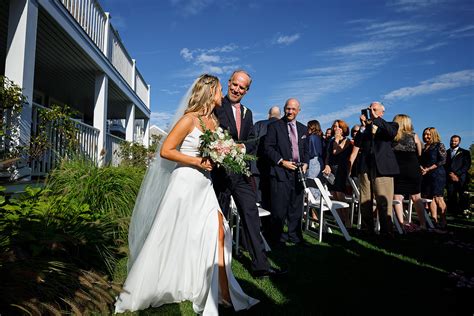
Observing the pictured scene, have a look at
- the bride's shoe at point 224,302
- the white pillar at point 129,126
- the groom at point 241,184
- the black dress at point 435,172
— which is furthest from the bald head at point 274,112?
the white pillar at point 129,126

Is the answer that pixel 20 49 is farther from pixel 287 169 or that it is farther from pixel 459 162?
pixel 459 162

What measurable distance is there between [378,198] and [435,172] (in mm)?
3016

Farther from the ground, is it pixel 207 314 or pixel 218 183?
pixel 218 183

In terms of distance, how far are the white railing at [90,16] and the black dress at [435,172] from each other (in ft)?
31.3

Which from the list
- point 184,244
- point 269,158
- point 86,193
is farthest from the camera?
point 269,158

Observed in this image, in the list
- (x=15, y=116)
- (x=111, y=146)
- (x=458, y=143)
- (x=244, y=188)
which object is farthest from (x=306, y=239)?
(x=111, y=146)

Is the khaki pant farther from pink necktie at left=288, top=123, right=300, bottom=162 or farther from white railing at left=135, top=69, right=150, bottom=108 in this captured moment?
white railing at left=135, top=69, right=150, bottom=108

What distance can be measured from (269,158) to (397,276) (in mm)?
2491

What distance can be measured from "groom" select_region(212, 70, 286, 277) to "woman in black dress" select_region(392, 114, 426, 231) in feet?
12.0

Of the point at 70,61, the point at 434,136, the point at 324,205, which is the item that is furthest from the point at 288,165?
the point at 70,61

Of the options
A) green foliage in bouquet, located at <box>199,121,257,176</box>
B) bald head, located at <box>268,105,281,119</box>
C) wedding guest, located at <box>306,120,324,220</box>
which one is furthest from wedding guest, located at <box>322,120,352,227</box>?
green foliage in bouquet, located at <box>199,121,257,176</box>

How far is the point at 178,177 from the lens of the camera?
2.93m

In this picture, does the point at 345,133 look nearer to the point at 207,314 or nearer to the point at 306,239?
the point at 306,239

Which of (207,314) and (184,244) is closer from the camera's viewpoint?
(207,314)
